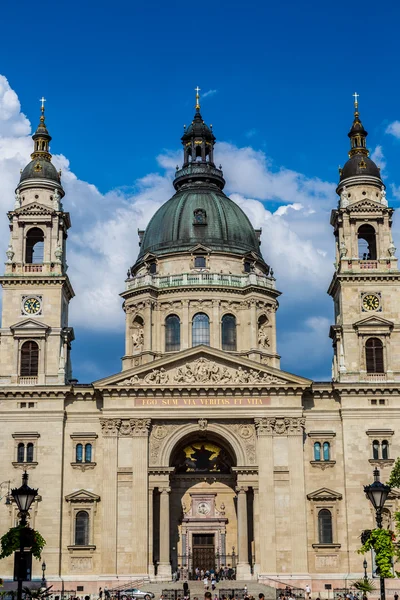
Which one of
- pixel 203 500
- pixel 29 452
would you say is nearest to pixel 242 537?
pixel 203 500

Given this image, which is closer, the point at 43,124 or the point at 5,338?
the point at 5,338

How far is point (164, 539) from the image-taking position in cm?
6397

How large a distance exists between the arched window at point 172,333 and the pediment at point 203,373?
A: 9973 mm

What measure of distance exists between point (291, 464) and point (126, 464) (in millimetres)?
11446

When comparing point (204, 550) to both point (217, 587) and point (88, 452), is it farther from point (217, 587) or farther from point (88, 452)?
point (88, 452)

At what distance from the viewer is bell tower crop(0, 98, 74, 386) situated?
67.4 meters

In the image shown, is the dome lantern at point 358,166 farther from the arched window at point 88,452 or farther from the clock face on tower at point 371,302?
the arched window at point 88,452

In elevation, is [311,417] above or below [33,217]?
below

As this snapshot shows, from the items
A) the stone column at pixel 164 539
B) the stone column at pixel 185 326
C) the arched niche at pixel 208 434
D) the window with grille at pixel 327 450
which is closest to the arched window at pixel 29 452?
the arched niche at pixel 208 434

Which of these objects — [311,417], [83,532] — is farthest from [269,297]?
[83,532]

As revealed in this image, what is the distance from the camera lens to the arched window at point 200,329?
7638 centimetres

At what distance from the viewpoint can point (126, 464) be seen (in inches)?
2557

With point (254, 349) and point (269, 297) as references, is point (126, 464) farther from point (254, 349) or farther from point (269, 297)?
point (269, 297)

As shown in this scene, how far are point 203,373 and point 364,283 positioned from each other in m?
13.9
